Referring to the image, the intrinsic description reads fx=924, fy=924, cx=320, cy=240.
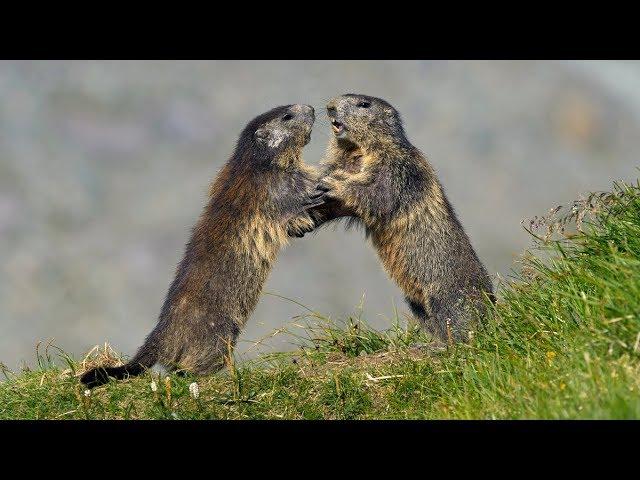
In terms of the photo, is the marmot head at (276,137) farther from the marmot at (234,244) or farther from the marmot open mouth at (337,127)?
the marmot open mouth at (337,127)

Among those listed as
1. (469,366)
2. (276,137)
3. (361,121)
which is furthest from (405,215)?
(469,366)

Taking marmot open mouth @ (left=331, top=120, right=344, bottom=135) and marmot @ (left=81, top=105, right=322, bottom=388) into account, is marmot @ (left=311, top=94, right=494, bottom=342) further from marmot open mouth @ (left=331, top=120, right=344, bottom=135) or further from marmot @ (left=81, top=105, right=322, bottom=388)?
marmot @ (left=81, top=105, right=322, bottom=388)

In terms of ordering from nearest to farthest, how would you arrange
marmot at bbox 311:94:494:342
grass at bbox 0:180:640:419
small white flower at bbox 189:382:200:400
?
1. grass at bbox 0:180:640:419
2. small white flower at bbox 189:382:200:400
3. marmot at bbox 311:94:494:342

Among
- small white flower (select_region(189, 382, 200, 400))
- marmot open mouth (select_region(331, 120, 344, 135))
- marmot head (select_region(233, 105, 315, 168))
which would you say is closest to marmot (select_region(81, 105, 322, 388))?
marmot head (select_region(233, 105, 315, 168))

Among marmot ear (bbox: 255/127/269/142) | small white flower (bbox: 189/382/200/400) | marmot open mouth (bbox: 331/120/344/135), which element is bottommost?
small white flower (bbox: 189/382/200/400)

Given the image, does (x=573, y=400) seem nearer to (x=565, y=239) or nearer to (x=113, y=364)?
(x=565, y=239)

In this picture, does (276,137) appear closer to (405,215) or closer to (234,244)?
(234,244)

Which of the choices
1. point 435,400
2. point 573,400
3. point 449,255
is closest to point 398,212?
point 449,255

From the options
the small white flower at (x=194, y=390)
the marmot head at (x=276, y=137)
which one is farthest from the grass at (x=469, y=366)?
the marmot head at (x=276, y=137)
